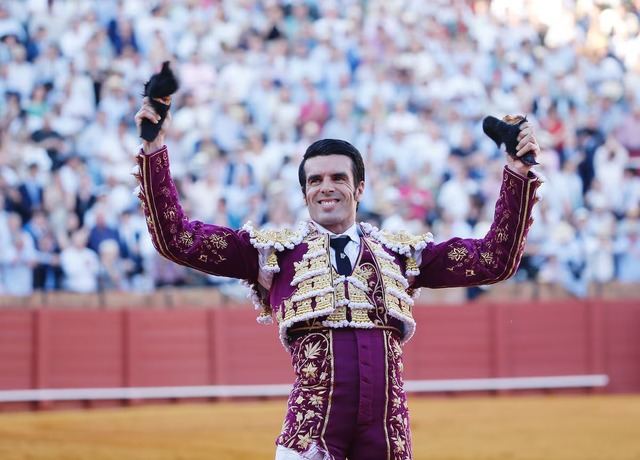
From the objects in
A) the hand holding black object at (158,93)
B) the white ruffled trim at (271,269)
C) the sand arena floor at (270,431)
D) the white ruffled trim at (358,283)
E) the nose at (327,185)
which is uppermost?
the hand holding black object at (158,93)

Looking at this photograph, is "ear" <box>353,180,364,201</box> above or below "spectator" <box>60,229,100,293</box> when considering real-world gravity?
below

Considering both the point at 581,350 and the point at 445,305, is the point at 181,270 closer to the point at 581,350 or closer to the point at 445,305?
the point at 445,305

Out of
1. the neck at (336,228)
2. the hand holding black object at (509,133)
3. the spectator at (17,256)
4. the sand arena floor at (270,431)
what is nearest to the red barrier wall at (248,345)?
the sand arena floor at (270,431)

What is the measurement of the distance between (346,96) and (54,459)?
5409mm

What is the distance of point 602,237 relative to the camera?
10.5 m

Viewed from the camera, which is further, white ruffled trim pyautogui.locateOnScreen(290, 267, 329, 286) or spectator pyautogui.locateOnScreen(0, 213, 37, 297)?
spectator pyautogui.locateOnScreen(0, 213, 37, 297)

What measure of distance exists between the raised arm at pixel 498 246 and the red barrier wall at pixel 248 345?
690 cm

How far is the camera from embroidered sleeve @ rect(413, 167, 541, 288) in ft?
9.44

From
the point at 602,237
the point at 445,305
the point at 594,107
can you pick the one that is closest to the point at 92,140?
the point at 445,305

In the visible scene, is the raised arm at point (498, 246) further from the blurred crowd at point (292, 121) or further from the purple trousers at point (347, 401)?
the blurred crowd at point (292, 121)

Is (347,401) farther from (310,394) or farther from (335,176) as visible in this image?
(335,176)

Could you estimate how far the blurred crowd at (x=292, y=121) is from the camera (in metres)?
9.01

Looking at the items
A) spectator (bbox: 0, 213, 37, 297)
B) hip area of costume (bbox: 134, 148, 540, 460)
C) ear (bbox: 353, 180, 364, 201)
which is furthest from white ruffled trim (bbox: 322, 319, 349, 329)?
spectator (bbox: 0, 213, 37, 297)

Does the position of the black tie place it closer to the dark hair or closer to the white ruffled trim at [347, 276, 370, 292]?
the white ruffled trim at [347, 276, 370, 292]
